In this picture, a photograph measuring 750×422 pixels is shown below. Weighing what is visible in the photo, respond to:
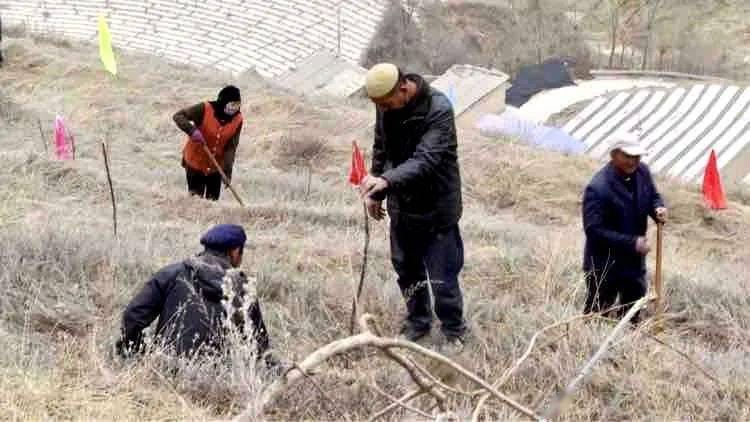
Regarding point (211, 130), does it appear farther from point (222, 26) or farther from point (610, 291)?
point (222, 26)

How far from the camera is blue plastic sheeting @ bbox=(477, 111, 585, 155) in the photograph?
17.9 metres

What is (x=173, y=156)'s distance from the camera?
12258 mm

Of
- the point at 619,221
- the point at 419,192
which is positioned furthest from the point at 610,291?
the point at 419,192

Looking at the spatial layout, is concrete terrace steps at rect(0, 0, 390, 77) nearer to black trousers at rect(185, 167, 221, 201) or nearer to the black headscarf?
black trousers at rect(185, 167, 221, 201)

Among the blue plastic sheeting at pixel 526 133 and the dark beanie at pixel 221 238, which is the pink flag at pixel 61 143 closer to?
the dark beanie at pixel 221 238

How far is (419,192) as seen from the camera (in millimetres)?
4488

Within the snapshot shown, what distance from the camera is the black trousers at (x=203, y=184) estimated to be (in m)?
7.86

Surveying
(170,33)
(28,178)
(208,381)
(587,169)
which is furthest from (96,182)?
(170,33)

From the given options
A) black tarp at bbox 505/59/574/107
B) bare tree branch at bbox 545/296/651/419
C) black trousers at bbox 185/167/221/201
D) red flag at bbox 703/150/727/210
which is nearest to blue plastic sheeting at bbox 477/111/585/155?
red flag at bbox 703/150/727/210

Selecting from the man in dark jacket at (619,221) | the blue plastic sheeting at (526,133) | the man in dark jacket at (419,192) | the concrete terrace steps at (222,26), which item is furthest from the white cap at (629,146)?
the concrete terrace steps at (222,26)

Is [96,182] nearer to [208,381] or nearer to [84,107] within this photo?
[208,381]

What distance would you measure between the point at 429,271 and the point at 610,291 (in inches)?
46.9

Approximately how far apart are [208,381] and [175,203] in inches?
185

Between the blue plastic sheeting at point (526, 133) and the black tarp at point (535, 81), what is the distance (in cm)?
718
